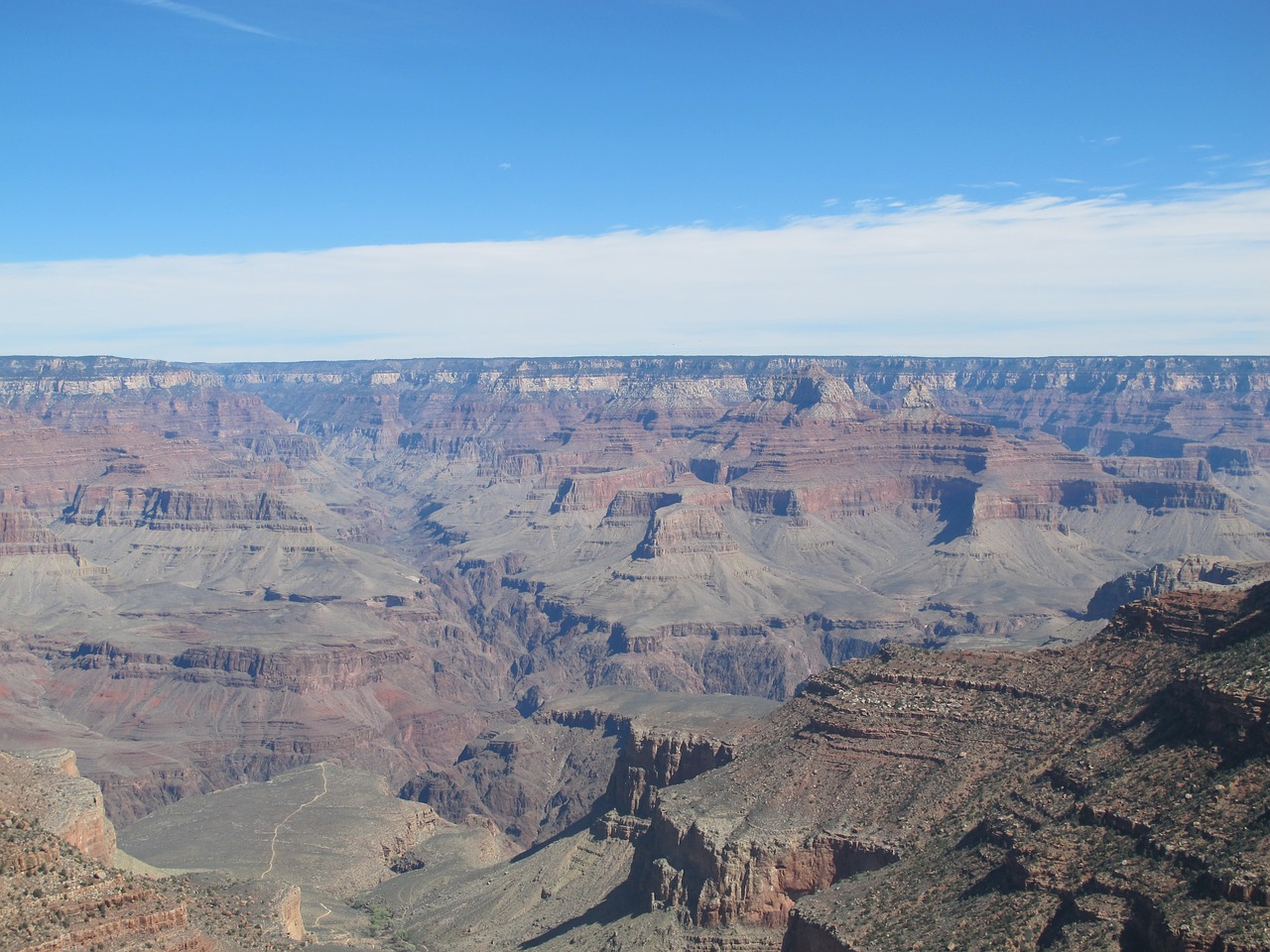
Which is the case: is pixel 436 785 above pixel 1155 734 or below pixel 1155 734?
below

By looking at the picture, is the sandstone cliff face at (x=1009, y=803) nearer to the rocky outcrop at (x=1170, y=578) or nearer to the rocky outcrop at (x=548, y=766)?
the rocky outcrop at (x=548, y=766)

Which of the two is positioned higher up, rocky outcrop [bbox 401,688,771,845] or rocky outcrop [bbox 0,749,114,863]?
rocky outcrop [bbox 0,749,114,863]

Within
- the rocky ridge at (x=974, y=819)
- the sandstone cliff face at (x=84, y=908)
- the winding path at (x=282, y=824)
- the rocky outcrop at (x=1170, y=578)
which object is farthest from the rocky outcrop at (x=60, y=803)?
the rocky outcrop at (x=1170, y=578)

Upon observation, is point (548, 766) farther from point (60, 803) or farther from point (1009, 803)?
point (1009, 803)

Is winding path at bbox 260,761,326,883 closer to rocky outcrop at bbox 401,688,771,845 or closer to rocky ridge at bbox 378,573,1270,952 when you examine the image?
rocky ridge at bbox 378,573,1270,952

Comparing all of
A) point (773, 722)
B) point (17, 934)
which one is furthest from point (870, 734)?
point (17, 934)

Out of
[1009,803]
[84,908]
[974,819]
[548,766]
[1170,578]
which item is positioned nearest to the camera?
[84,908]

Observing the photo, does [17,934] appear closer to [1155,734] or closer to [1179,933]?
[1179,933]

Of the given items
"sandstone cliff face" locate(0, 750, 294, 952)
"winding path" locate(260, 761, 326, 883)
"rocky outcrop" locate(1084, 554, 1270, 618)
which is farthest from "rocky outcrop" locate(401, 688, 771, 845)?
"sandstone cliff face" locate(0, 750, 294, 952)

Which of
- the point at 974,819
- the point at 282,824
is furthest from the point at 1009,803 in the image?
the point at 282,824

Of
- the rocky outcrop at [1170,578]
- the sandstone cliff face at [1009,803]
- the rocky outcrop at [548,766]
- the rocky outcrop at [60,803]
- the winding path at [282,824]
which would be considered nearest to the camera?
the sandstone cliff face at [1009,803]

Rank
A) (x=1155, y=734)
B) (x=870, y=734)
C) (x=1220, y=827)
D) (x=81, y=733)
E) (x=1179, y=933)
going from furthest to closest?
1. (x=81, y=733)
2. (x=870, y=734)
3. (x=1155, y=734)
4. (x=1220, y=827)
5. (x=1179, y=933)
